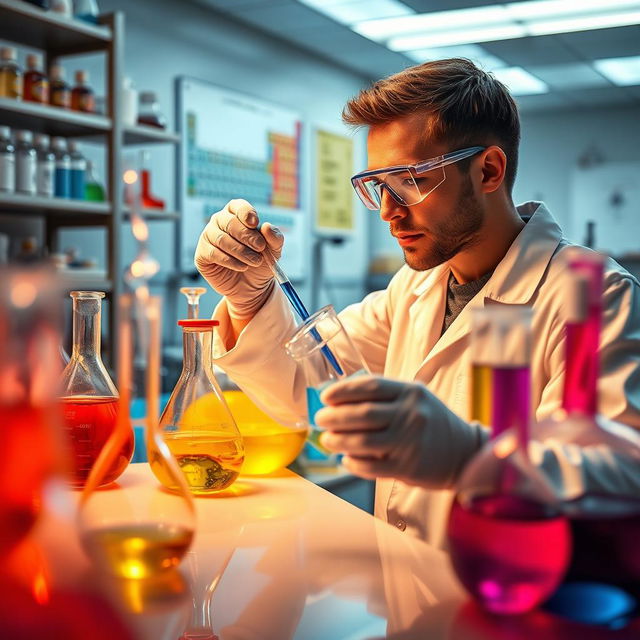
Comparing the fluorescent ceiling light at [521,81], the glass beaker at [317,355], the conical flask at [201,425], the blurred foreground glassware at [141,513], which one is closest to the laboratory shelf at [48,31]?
the conical flask at [201,425]

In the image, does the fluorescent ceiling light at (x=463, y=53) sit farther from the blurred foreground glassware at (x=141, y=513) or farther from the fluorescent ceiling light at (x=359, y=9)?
the blurred foreground glassware at (x=141, y=513)

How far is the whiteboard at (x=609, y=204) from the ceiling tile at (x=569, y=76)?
996 mm

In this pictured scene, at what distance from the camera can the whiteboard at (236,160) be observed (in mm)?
4777

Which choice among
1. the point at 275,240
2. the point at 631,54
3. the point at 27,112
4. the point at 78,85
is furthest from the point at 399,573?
the point at 631,54

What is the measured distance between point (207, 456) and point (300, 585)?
338 millimetres

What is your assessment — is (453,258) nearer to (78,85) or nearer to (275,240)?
(275,240)

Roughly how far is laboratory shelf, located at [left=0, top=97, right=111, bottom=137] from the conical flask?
218 centimetres

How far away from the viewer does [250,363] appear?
5.41 feet

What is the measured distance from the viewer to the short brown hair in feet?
5.28

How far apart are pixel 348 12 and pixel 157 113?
5.50ft

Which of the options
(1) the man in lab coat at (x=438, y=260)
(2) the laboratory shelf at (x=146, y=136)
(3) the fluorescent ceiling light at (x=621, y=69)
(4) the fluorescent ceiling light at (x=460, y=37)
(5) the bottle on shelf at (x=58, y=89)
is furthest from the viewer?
(3) the fluorescent ceiling light at (x=621, y=69)

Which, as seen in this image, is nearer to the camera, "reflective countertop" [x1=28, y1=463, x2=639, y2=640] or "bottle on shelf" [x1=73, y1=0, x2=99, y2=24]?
"reflective countertop" [x1=28, y1=463, x2=639, y2=640]

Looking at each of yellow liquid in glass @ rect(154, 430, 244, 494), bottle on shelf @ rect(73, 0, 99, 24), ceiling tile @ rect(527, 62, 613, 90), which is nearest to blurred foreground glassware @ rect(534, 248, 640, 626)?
yellow liquid in glass @ rect(154, 430, 244, 494)

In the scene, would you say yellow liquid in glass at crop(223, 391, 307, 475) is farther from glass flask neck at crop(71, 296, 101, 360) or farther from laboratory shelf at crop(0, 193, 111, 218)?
laboratory shelf at crop(0, 193, 111, 218)
